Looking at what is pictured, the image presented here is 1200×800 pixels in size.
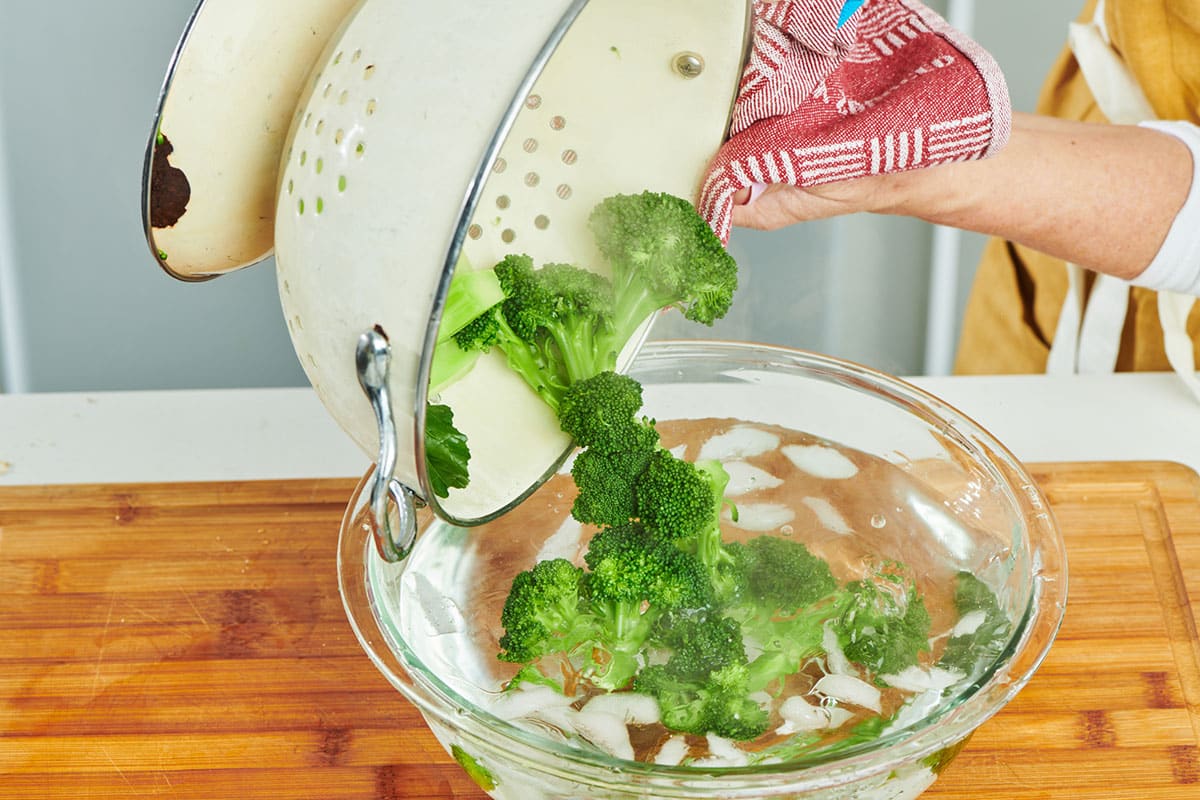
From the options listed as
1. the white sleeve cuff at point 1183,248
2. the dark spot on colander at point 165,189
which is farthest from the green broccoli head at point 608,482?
the white sleeve cuff at point 1183,248

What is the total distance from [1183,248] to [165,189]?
1.02 meters

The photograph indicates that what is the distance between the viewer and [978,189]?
45.8 inches

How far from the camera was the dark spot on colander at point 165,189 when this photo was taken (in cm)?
67

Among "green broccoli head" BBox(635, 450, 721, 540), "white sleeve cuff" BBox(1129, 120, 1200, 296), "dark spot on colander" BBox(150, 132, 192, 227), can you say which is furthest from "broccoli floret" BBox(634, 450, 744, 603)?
"white sleeve cuff" BBox(1129, 120, 1200, 296)

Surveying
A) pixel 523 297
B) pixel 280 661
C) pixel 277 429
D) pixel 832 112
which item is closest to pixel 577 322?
pixel 523 297

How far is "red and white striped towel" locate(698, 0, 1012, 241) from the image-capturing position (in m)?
0.89

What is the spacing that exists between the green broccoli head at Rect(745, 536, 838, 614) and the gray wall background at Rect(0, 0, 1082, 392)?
1326mm

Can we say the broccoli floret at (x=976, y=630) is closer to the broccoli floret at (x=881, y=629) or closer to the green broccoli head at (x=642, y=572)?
the broccoli floret at (x=881, y=629)

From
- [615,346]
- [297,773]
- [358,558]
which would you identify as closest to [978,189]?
[615,346]

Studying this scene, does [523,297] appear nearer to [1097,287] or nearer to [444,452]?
[444,452]

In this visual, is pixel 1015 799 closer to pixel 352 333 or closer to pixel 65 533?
pixel 352 333

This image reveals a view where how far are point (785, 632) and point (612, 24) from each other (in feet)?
1.49

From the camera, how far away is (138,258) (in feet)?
6.75

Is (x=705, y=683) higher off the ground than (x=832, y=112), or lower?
lower
